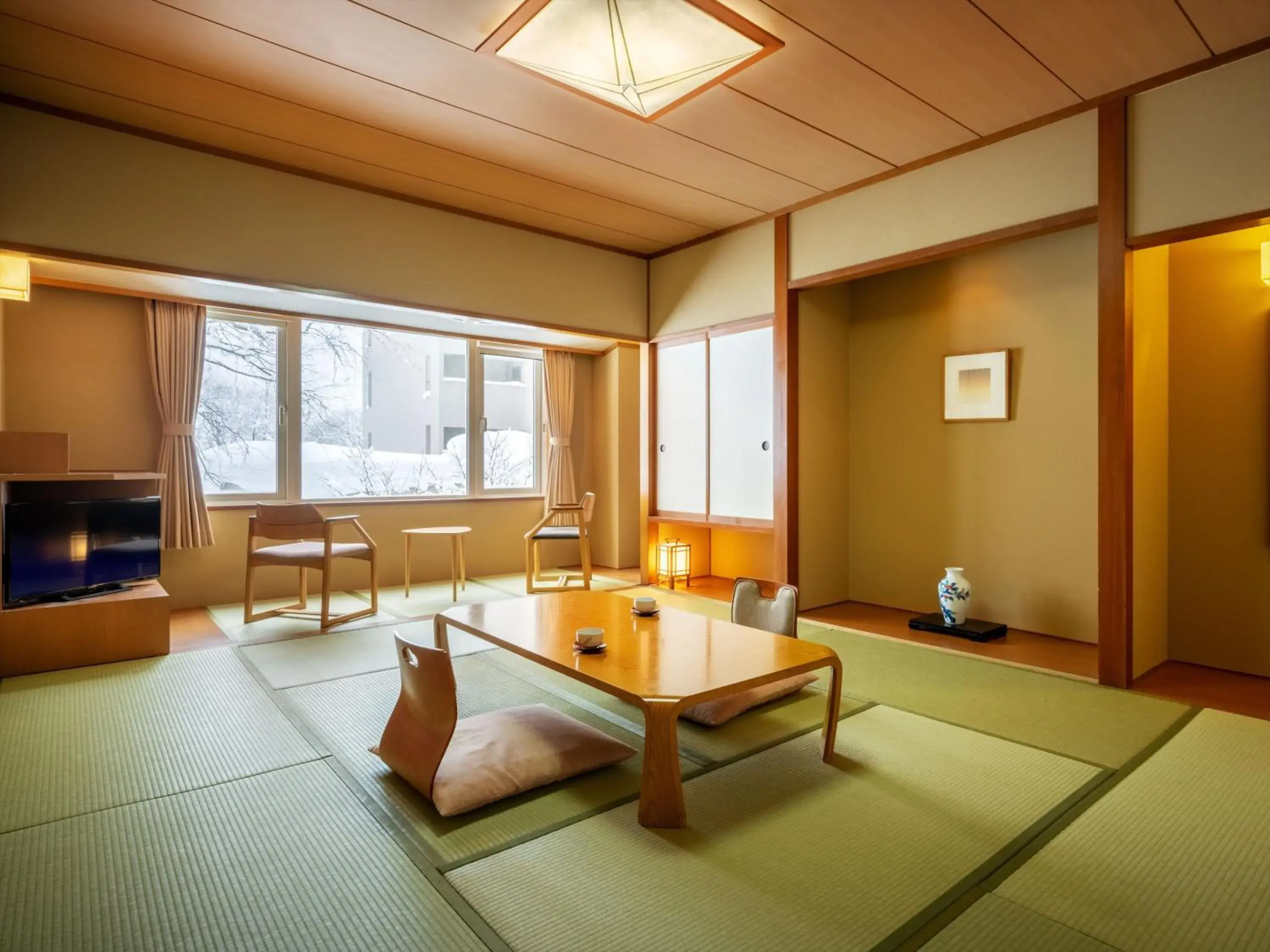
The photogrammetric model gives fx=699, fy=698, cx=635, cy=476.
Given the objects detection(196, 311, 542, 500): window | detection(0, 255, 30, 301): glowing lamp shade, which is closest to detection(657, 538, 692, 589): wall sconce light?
detection(196, 311, 542, 500): window

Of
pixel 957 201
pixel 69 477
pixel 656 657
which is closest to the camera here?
pixel 656 657

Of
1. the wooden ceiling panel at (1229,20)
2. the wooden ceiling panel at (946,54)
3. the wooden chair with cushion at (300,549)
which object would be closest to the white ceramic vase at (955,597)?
the wooden ceiling panel at (946,54)

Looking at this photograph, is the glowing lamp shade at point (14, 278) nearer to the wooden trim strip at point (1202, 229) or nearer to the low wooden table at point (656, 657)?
the low wooden table at point (656, 657)

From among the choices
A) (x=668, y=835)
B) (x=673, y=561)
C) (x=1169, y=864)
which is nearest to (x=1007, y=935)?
(x=1169, y=864)

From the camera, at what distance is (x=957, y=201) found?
3.85 metres

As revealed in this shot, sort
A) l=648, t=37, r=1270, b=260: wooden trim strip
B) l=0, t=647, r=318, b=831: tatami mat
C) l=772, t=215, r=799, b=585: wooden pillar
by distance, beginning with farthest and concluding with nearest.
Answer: l=772, t=215, r=799, b=585: wooden pillar
l=648, t=37, r=1270, b=260: wooden trim strip
l=0, t=647, r=318, b=831: tatami mat

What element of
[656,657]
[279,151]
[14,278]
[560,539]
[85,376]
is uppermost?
[279,151]

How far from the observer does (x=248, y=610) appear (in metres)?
4.45

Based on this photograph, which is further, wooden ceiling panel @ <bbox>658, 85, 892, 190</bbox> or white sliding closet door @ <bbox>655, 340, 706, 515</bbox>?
white sliding closet door @ <bbox>655, 340, 706, 515</bbox>

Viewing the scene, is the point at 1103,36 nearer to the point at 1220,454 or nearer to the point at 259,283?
the point at 1220,454

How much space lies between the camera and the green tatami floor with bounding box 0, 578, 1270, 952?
5.14 feet

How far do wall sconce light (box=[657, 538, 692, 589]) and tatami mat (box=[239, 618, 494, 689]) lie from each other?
2034 millimetres

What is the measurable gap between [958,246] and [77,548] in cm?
507

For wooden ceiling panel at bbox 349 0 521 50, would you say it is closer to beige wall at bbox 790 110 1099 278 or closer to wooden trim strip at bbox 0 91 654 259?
wooden trim strip at bbox 0 91 654 259
